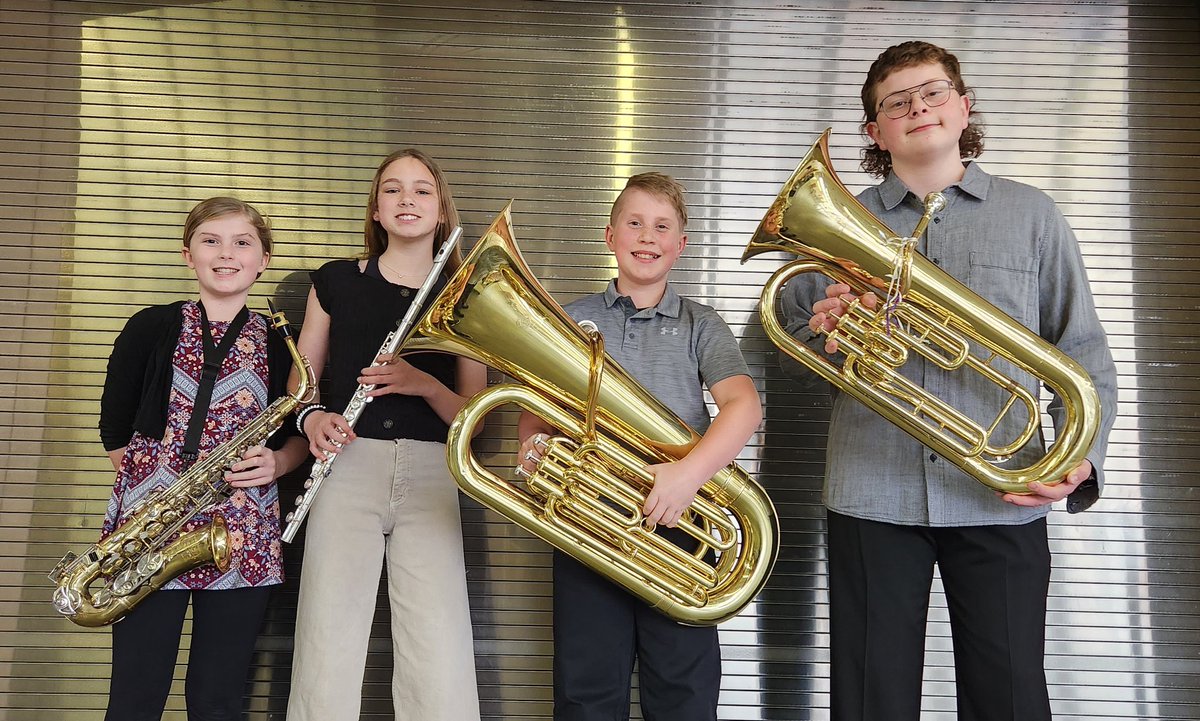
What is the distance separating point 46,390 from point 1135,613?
146 inches

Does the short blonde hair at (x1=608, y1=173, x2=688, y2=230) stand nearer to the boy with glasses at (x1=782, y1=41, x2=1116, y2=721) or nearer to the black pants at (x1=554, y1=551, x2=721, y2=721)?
the boy with glasses at (x1=782, y1=41, x2=1116, y2=721)

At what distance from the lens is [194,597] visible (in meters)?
2.34

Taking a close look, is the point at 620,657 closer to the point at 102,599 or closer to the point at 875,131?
the point at 102,599

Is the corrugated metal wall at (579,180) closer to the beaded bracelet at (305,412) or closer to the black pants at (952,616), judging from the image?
the beaded bracelet at (305,412)

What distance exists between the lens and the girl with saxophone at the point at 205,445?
2.29 m

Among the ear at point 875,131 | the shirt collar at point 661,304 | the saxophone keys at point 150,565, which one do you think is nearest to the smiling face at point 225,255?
the saxophone keys at point 150,565

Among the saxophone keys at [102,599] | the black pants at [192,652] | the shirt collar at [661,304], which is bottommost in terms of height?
the black pants at [192,652]

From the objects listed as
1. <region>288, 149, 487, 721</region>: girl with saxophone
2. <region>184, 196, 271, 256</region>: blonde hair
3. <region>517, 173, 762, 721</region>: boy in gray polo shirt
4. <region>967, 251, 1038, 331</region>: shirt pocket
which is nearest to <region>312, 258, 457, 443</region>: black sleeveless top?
<region>288, 149, 487, 721</region>: girl with saxophone

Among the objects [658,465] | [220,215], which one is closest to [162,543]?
[220,215]

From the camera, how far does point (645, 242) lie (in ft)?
7.50

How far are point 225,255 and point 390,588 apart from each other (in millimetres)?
1048

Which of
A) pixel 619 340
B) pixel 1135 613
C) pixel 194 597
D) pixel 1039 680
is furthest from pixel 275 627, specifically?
pixel 1135 613

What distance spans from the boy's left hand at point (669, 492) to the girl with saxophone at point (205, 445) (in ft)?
3.63

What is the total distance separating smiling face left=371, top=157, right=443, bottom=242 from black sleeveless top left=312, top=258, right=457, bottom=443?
0.14 m
